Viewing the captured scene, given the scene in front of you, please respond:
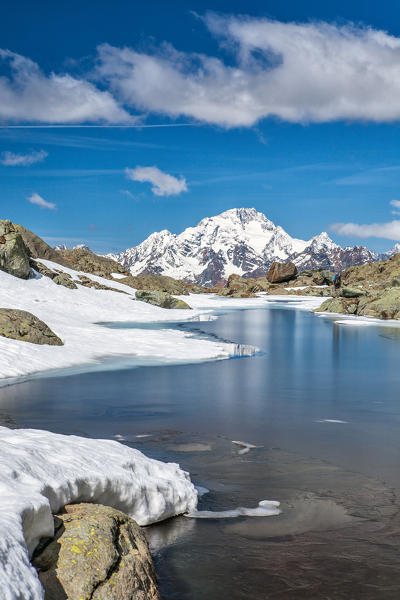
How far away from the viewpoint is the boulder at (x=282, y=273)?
165625 mm

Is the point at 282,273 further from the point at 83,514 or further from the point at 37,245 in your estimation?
the point at 83,514

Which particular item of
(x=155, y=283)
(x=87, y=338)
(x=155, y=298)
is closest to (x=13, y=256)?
(x=155, y=298)

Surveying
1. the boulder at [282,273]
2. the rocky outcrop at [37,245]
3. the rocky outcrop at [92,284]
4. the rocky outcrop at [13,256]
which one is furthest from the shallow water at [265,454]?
the boulder at [282,273]

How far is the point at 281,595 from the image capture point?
234 inches

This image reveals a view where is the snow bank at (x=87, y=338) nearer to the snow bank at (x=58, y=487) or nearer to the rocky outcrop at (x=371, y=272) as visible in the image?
the snow bank at (x=58, y=487)

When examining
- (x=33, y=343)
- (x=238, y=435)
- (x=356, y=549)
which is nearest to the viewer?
(x=356, y=549)

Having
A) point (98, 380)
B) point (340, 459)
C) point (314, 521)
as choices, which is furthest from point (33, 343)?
point (314, 521)

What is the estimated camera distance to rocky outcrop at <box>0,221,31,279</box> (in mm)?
44844

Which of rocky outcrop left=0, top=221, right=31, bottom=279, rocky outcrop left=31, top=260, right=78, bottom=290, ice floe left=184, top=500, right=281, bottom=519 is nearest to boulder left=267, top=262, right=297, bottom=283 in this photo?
rocky outcrop left=31, top=260, right=78, bottom=290

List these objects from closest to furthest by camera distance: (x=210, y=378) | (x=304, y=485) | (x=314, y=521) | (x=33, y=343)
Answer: (x=314, y=521), (x=304, y=485), (x=210, y=378), (x=33, y=343)

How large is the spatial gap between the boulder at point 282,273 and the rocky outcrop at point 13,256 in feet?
409

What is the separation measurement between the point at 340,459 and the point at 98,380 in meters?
10.4

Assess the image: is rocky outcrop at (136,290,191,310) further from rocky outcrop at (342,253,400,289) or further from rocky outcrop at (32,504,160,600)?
rocky outcrop at (342,253,400,289)

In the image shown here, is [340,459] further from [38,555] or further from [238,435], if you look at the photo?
[38,555]
